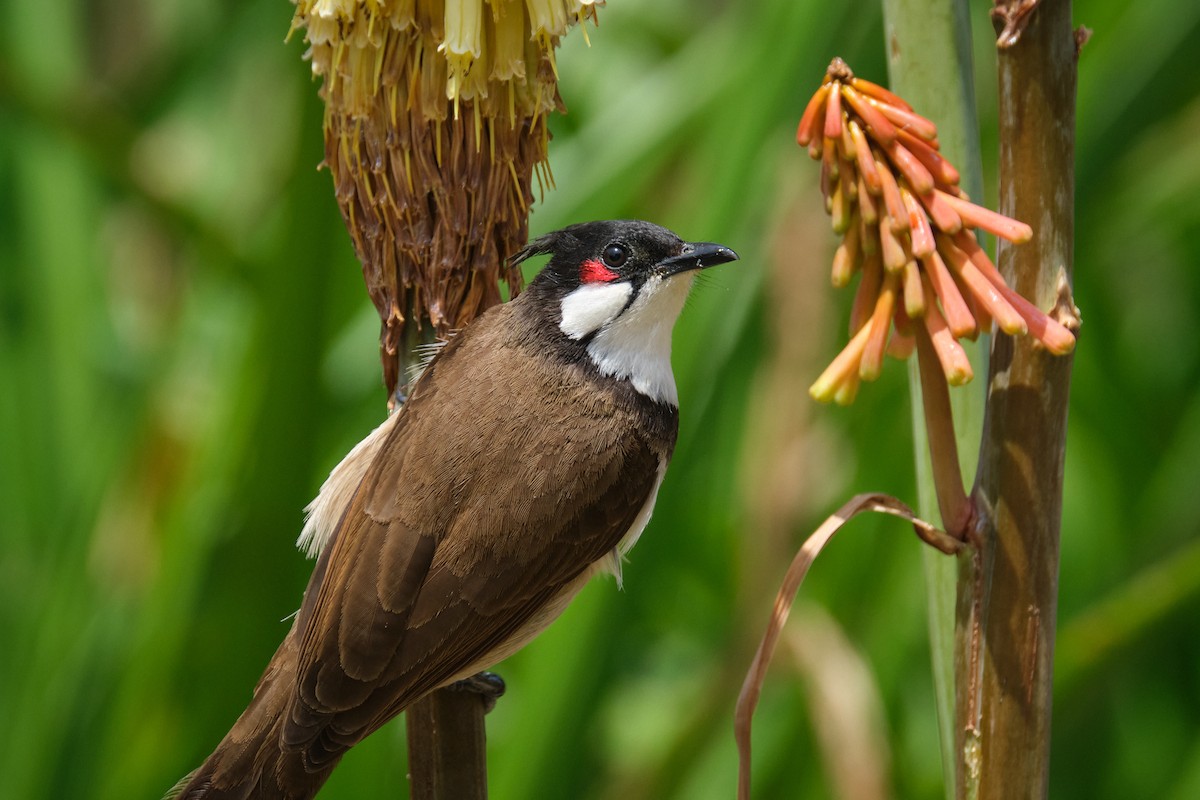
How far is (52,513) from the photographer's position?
2891 millimetres

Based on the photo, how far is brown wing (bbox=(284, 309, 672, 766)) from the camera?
61.0 inches

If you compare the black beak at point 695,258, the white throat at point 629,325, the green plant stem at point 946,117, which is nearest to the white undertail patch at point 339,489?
the white throat at point 629,325

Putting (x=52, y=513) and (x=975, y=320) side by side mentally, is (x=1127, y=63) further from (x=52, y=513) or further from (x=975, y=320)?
(x=52, y=513)

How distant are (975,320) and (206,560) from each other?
162 cm

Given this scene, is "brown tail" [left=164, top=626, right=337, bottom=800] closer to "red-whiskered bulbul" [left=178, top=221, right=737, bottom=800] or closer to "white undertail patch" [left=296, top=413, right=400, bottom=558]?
"red-whiskered bulbul" [left=178, top=221, right=737, bottom=800]

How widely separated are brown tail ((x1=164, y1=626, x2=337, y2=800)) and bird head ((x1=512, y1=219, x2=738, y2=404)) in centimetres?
55

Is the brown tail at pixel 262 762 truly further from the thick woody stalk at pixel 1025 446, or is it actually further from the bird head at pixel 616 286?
the thick woody stalk at pixel 1025 446

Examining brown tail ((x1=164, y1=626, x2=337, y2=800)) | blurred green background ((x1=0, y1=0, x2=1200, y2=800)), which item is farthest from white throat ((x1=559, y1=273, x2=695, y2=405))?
brown tail ((x1=164, y1=626, x2=337, y2=800))

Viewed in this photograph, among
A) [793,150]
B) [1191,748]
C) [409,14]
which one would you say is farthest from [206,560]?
[1191,748]

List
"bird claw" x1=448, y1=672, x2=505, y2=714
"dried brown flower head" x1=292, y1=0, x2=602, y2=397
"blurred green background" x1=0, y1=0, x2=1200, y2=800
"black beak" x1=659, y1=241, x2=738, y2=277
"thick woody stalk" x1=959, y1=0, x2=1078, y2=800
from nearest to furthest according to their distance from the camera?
1. "thick woody stalk" x1=959, y1=0, x2=1078, y2=800
2. "dried brown flower head" x1=292, y1=0, x2=602, y2=397
3. "bird claw" x1=448, y1=672, x2=505, y2=714
4. "black beak" x1=659, y1=241, x2=738, y2=277
5. "blurred green background" x1=0, y1=0, x2=1200, y2=800

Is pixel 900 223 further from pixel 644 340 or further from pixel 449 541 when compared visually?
pixel 644 340

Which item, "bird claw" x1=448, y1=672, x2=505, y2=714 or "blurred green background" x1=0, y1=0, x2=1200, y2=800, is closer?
"bird claw" x1=448, y1=672, x2=505, y2=714

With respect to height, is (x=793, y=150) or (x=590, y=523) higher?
(x=793, y=150)

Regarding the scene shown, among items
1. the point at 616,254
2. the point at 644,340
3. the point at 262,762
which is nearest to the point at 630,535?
the point at 644,340
